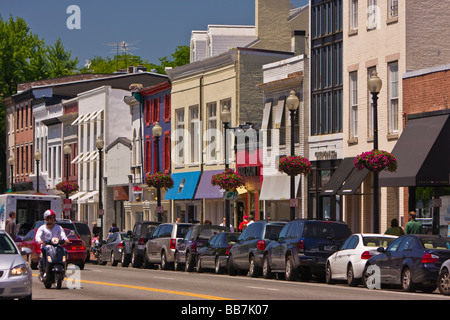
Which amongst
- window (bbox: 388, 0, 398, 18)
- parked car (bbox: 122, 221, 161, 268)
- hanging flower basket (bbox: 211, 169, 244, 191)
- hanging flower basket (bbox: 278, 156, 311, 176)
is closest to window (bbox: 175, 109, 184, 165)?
hanging flower basket (bbox: 211, 169, 244, 191)

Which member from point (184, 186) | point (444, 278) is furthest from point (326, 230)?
point (184, 186)

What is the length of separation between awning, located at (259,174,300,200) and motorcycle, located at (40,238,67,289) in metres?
24.8

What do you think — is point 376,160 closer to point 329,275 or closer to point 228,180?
point 329,275

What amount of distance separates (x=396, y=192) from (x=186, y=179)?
23303mm

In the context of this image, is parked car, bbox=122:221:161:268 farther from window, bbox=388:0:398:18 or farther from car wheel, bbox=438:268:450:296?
car wheel, bbox=438:268:450:296

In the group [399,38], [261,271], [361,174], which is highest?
[399,38]

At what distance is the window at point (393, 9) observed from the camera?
1650 inches

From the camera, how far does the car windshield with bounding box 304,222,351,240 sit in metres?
30.5

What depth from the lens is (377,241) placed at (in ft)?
95.1

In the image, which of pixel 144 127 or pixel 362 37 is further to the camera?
pixel 144 127

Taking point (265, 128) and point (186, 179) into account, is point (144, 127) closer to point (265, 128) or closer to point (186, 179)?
point (186, 179)

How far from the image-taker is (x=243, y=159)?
5531 cm
